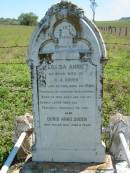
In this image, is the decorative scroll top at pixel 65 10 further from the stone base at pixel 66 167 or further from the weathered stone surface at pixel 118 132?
the stone base at pixel 66 167

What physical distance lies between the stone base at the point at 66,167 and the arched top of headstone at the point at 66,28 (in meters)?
1.69

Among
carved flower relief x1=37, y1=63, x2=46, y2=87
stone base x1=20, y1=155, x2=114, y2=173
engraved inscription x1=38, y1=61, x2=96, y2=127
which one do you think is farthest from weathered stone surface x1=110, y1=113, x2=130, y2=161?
carved flower relief x1=37, y1=63, x2=46, y2=87

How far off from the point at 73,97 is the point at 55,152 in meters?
0.96

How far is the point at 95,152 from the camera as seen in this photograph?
711 cm

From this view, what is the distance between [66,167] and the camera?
7008mm

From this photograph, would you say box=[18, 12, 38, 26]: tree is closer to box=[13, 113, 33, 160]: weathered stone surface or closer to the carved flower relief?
box=[13, 113, 33, 160]: weathered stone surface

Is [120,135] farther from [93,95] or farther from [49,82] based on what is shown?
[49,82]

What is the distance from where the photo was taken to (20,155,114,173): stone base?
22.5 feet

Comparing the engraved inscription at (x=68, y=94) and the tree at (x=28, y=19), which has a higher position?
the tree at (x=28, y=19)

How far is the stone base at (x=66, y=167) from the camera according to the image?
22.5ft

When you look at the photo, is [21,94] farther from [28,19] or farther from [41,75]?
[28,19]

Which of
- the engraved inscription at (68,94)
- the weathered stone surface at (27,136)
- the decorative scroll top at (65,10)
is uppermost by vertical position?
the decorative scroll top at (65,10)

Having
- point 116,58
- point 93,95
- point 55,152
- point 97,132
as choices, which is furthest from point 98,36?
point 116,58

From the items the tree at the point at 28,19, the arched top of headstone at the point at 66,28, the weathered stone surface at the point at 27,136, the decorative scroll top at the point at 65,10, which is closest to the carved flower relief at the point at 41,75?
the arched top of headstone at the point at 66,28
